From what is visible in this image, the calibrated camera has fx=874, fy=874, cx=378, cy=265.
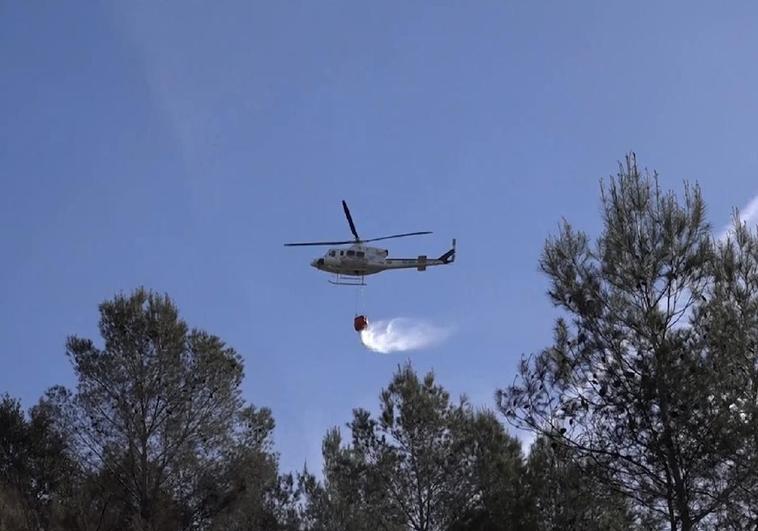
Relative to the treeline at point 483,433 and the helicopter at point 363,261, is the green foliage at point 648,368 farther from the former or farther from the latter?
the helicopter at point 363,261

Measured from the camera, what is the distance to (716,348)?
11844mm

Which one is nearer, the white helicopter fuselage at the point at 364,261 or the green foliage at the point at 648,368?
the green foliage at the point at 648,368

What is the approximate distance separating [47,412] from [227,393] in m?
4.71

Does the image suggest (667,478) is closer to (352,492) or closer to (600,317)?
(600,317)

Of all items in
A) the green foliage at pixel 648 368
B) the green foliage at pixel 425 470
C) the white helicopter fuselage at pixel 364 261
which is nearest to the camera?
the green foliage at pixel 648 368

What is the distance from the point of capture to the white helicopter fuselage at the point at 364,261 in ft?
89.5

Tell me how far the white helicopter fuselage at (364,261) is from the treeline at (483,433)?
5295 mm

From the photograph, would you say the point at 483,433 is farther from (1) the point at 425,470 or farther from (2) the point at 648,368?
(2) the point at 648,368

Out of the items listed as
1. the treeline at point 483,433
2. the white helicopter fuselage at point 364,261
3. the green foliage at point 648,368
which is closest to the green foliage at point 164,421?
the treeline at point 483,433

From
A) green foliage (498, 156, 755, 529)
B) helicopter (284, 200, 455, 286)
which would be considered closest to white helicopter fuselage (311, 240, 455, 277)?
helicopter (284, 200, 455, 286)

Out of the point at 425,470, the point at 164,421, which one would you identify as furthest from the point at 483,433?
the point at 164,421

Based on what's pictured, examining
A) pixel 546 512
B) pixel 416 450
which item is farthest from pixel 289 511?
pixel 546 512

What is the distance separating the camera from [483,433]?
21.0 m

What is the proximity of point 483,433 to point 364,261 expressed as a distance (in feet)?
26.6
